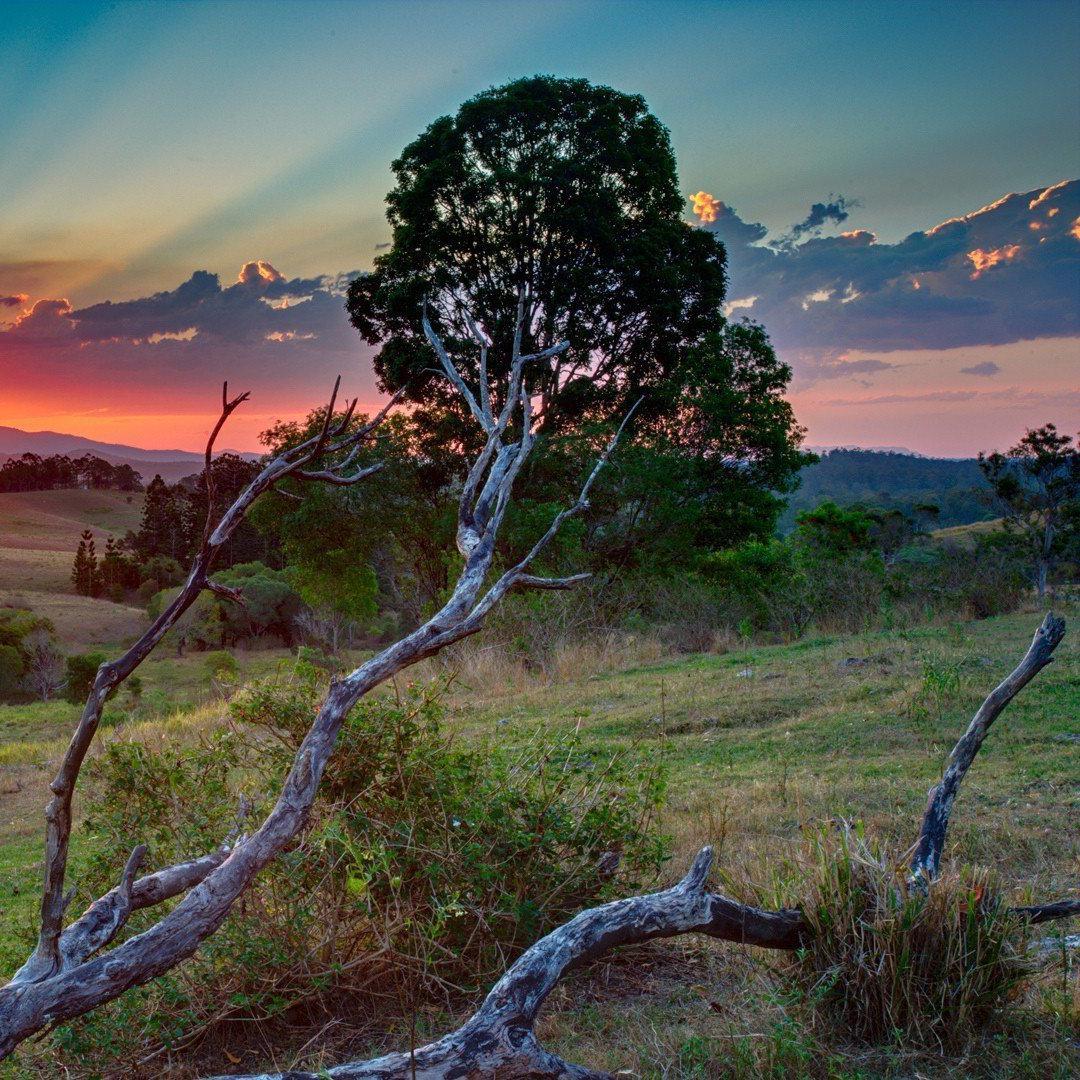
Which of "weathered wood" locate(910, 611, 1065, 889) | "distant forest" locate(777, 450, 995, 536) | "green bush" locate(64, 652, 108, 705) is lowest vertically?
"green bush" locate(64, 652, 108, 705)

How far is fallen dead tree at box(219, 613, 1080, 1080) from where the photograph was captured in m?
3.05

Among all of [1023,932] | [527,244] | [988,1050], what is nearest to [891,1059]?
[988,1050]

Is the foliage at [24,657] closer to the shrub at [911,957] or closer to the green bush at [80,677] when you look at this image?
the green bush at [80,677]

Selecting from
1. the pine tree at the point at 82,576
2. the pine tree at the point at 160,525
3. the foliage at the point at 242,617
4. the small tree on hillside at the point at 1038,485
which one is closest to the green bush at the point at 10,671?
the foliage at the point at 242,617

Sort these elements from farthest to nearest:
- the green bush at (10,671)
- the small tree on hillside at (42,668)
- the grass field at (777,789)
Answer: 1. the small tree on hillside at (42,668)
2. the green bush at (10,671)
3. the grass field at (777,789)

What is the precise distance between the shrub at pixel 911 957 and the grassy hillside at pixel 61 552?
46.0 metres

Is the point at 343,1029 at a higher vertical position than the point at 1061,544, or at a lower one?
lower

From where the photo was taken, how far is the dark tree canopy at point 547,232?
71.1 ft

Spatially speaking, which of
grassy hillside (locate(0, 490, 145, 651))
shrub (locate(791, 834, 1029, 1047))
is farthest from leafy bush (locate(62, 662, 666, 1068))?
grassy hillside (locate(0, 490, 145, 651))

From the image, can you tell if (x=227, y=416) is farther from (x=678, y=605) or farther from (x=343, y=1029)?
(x=678, y=605)

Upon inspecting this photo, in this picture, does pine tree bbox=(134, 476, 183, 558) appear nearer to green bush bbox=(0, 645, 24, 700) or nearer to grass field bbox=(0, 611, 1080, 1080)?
green bush bbox=(0, 645, 24, 700)

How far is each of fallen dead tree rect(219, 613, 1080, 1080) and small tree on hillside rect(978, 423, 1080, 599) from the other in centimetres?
1931

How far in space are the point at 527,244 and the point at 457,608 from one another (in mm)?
18758

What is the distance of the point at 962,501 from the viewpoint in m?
86.3
